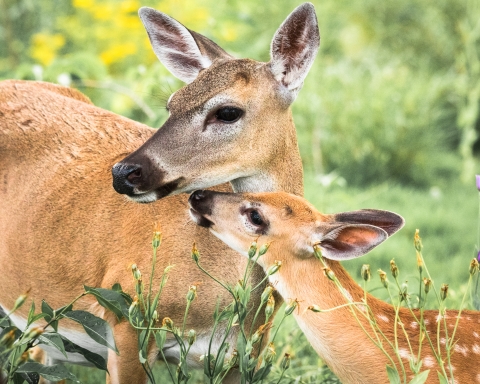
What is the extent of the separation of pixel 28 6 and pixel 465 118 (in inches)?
183

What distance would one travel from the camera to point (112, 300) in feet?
9.86

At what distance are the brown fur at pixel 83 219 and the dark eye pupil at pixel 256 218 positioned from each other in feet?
0.66

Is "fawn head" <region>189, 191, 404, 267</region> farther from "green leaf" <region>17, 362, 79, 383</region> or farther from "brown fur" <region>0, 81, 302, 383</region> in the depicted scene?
"green leaf" <region>17, 362, 79, 383</region>

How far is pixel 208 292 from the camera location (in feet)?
10.9

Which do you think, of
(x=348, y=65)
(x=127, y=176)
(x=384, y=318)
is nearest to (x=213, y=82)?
(x=127, y=176)

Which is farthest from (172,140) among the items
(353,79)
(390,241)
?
(353,79)

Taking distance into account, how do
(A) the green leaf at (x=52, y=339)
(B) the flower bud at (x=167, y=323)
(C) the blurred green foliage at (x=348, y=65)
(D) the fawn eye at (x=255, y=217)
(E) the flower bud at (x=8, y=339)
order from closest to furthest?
(E) the flower bud at (x=8, y=339)
(B) the flower bud at (x=167, y=323)
(A) the green leaf at (x=52, y=339)
(D) the fawn eye at (x=255, y=217)
(C) the blurred green foliage at (x=348, y=65)

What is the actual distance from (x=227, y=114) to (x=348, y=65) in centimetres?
665

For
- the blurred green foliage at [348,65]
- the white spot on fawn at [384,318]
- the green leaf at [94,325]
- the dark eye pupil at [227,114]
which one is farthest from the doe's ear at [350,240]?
the blurred green foliage at [348,65]

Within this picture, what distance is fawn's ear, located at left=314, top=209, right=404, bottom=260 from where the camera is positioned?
10.4 feet

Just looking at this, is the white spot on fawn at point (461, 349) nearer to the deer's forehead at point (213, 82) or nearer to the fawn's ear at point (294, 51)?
the fawn's ear at point (294, 51)

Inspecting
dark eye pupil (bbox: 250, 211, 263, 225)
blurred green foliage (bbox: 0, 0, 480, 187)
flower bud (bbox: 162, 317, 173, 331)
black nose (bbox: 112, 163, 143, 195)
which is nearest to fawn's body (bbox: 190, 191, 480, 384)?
dark eye pupil (bbox: 250, 211, 263, 225)

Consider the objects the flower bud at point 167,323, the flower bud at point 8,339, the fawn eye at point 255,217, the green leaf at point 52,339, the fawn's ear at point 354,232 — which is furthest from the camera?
the fawn eye at point 255,217

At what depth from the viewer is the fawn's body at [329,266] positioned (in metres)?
3.14
